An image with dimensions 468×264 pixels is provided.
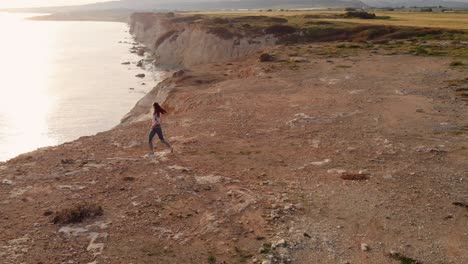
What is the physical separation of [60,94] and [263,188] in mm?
34293

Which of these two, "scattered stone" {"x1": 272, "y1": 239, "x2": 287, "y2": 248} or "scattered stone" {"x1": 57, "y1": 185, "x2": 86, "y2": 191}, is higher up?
"scattered stone" {"x1": 57, "y1": 185, "x2": 86, "y2": 191}

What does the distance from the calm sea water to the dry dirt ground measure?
10.1 meters

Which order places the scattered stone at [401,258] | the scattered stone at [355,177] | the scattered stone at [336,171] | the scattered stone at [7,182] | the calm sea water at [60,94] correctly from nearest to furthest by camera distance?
the scattered stone at [401,258] < the scattered stone at [355,177] < the scattered stone at [7,182] < the scattered stone at [336,171] < the calm sea water at [60,94]

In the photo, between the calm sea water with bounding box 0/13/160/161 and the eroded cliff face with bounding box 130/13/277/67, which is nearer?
the calm sea water with bounding box 0/13/160/161

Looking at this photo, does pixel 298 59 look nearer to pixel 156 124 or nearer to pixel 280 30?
pixel 280 30

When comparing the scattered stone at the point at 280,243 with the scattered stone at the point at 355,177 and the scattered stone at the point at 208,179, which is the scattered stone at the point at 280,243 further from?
the scattered stone at the point at 355,177

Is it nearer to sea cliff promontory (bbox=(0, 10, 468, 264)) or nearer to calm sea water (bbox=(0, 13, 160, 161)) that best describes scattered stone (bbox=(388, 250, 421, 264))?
sea cliff promontory (bbox=(0, 10, 468, 264))

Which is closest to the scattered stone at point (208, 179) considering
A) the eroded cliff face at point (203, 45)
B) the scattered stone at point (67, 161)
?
the scattered stone at point (67, 161)

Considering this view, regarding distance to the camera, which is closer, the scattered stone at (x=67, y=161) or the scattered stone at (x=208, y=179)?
the scattered stone at (x=208, y=179)

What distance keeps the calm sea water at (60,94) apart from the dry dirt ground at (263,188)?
1005 centimetres

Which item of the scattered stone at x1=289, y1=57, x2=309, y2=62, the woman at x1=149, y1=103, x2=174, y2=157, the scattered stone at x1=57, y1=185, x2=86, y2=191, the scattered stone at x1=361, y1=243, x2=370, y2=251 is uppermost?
the scattered stone at x1=289, y1=57, x2=309, y2=62

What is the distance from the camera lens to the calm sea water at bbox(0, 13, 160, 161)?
30484 mm

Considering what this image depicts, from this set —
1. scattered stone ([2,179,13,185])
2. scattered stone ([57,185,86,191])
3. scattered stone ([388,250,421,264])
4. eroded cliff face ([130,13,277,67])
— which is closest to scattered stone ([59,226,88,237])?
scattered stone ([57,185,86,191])

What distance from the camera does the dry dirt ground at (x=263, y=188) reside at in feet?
37.6
